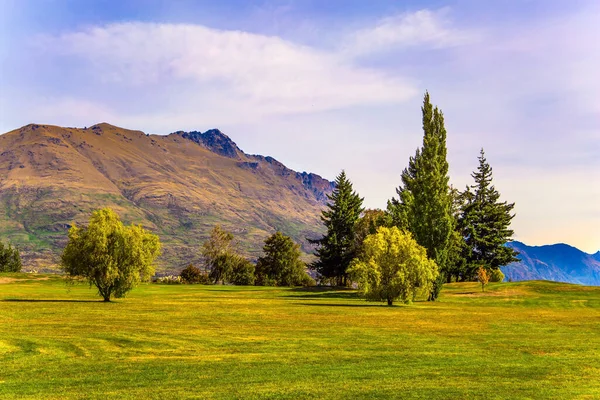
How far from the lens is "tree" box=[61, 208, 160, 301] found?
58.0 metres

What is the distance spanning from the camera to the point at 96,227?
2298 inches

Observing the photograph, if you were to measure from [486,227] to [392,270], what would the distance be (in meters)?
59.1

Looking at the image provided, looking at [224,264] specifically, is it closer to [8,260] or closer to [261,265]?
[261,265]

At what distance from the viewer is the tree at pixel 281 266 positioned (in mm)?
134500

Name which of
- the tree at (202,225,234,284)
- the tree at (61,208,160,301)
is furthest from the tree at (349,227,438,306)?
the tree at (202,225,234,284)

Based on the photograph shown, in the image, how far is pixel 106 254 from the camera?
57938 mm

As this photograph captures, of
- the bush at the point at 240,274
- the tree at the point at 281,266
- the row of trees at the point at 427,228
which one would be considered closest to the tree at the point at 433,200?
the row of trees at the point at 427,228

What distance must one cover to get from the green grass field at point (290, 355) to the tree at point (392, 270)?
44.6 ft

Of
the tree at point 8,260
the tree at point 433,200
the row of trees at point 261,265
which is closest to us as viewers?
the tree at point 433,200

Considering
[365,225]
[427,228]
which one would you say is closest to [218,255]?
[365,225]

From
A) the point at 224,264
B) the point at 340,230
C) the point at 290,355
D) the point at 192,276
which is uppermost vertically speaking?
the point at 340,230

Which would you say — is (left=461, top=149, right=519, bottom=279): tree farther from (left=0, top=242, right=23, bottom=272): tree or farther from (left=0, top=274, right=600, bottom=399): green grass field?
(left=0, top=242, right=23, bottom=272): tree

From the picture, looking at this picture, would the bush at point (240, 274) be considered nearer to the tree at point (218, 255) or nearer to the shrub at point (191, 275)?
the tree at point (218, 255)

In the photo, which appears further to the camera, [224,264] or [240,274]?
[240,274]
